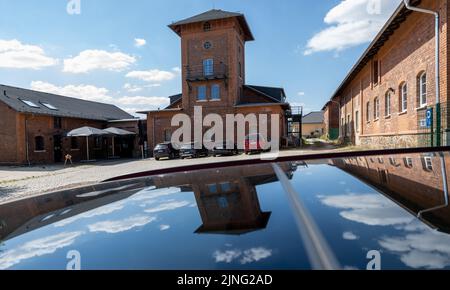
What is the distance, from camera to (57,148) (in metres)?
23.4

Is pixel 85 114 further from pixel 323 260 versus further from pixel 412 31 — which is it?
pixel 323 260

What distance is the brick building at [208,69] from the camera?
82.7ft

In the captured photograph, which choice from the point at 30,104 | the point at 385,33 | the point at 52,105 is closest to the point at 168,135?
the point at 52,105

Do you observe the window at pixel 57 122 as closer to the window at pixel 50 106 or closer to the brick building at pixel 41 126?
the brick building at pixel 41 126

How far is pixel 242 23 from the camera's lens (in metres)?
26.9

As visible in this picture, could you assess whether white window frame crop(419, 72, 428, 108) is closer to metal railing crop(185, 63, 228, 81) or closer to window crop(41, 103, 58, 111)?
metal railing crop(185, 63, 228, 81)

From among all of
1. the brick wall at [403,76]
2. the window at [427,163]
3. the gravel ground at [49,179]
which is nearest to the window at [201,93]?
the gravel ground at [49,179]

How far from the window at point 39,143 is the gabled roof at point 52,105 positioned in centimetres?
211

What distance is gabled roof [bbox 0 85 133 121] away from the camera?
2121 cm

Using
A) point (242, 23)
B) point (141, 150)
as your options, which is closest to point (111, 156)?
point (141, 150)

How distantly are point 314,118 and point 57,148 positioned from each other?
2382 inches

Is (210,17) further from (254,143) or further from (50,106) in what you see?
(50,106)

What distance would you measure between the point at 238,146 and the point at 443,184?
22345 millimetres

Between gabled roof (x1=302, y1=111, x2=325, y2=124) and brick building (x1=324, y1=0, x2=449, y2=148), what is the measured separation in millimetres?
49260
